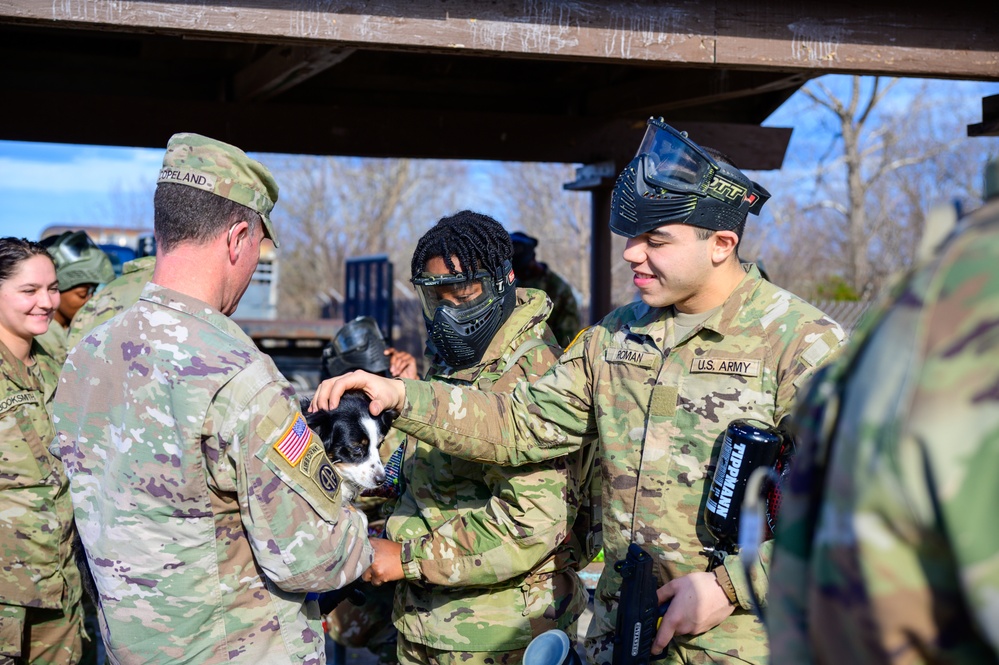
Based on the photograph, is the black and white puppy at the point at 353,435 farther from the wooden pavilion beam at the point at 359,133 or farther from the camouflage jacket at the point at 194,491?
the wooden pavilion beam at the point at 359,133

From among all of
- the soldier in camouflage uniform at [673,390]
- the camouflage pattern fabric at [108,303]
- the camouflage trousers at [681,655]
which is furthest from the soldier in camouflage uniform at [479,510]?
the camouflage pattern fabric at [108,303]

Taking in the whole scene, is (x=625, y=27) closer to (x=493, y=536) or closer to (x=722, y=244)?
(x=722, y=244)

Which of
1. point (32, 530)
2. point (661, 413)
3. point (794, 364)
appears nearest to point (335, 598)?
point (661, 413)

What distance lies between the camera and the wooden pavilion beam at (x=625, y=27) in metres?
3.37

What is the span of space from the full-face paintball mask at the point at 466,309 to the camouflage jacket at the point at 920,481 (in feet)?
7.62

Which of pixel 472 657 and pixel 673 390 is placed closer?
pixel 673 390

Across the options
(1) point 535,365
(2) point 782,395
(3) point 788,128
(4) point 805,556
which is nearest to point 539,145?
(3) point 788,128

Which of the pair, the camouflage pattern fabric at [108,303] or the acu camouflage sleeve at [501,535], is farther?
the camouflage pattern fabric at [108,303]

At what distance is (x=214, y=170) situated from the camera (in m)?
2.31

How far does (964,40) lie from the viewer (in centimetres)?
406

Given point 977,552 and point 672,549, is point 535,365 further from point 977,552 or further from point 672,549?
point 977,552

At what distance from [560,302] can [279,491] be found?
661 centimetres

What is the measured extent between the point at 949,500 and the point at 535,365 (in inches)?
95.7

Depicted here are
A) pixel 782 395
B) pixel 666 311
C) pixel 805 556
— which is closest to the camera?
pixel 805 556
